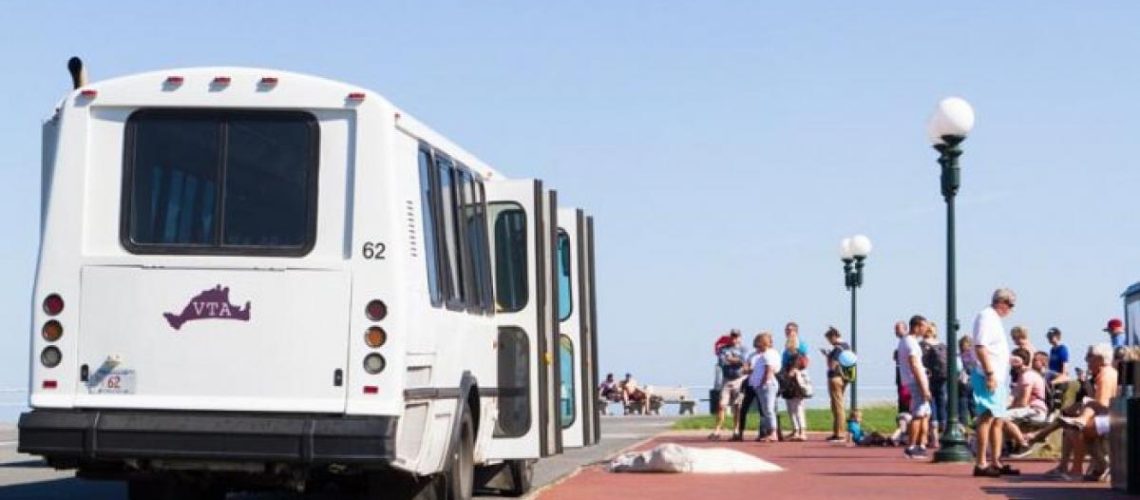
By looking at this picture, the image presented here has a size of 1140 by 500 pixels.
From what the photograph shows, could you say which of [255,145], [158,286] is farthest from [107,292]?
[255,145]

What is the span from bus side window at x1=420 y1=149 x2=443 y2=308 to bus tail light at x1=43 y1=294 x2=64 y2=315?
2.20 meters

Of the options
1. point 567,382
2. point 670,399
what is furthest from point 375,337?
point 670,399

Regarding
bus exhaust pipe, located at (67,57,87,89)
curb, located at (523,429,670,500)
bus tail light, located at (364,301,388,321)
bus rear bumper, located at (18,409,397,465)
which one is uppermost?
bus exhaust pipe, located at (67,57,87,89)

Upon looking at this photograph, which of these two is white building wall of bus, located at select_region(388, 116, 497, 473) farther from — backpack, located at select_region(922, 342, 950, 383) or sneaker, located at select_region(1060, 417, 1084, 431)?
backpack, located at select_region(922, 342, 950, 383)

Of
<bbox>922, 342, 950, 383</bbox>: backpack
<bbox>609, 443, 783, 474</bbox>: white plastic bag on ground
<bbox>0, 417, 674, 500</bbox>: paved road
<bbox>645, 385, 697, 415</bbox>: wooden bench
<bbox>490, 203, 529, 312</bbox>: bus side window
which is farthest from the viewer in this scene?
<bbox>645, 385, 697, 415</bbox>: wooden bench

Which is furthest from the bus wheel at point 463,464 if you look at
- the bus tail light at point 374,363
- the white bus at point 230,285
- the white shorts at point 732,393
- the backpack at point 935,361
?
the white shorts at point 732,393

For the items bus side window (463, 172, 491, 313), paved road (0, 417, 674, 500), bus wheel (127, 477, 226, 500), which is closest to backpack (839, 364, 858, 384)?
paved road (0, 417, 674, 500)

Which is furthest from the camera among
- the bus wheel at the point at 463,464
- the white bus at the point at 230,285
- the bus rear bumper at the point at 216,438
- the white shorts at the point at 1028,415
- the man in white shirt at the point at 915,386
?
the man in white shirt at the point at 915,386

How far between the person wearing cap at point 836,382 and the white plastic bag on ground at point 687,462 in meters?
8.16

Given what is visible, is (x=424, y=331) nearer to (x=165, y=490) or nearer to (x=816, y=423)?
(x=165, y=490)

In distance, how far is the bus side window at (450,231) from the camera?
1436cm

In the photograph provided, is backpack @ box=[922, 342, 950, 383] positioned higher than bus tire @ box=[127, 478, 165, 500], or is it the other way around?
backpack @ box=[922, 342, 950, 383]

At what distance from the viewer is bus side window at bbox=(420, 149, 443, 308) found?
44.6ft

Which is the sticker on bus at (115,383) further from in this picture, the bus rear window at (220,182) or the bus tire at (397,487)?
the bus tire at (397,487)
